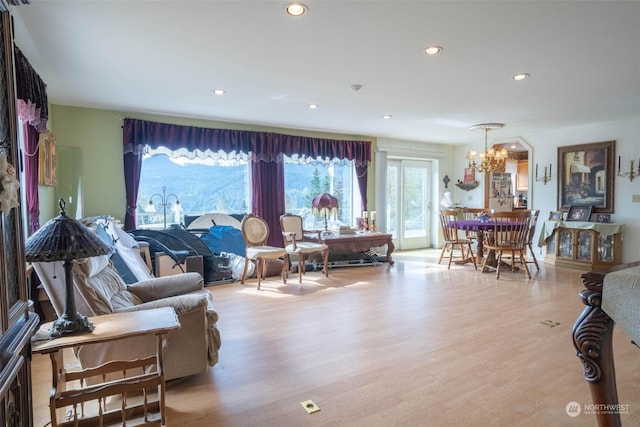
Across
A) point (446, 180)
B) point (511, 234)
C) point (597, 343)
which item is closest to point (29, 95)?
point (597, 343)

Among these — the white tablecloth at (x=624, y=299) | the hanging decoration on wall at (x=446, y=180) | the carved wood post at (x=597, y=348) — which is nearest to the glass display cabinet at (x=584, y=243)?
the hanging decoration on wall at (x=446, y=180)

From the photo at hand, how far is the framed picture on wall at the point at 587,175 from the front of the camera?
18.1 feet

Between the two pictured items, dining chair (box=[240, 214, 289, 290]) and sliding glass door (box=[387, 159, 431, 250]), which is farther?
sliding glass door (box=[387, 159, 431, 250])

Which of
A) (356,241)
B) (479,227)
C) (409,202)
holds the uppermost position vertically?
(409,202)

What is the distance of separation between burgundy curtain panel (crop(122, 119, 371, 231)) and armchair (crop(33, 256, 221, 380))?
2.61m

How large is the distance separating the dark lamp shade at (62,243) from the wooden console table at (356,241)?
3.93m

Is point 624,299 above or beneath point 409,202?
beneath

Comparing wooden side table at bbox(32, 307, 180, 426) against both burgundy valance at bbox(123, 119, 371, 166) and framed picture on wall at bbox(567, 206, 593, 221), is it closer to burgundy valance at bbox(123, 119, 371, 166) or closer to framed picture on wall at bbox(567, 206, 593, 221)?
burgundy valance at bbox(123, 119, 371, 166)

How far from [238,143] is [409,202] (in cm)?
389

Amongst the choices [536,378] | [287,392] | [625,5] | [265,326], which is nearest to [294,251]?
[265,326]

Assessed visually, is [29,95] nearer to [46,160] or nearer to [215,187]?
[46,160]

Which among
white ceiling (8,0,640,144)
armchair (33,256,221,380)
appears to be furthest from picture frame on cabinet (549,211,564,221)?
armchair (33,256,221,380)

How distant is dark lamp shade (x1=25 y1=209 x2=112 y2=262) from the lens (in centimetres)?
153

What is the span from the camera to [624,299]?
1137mm
